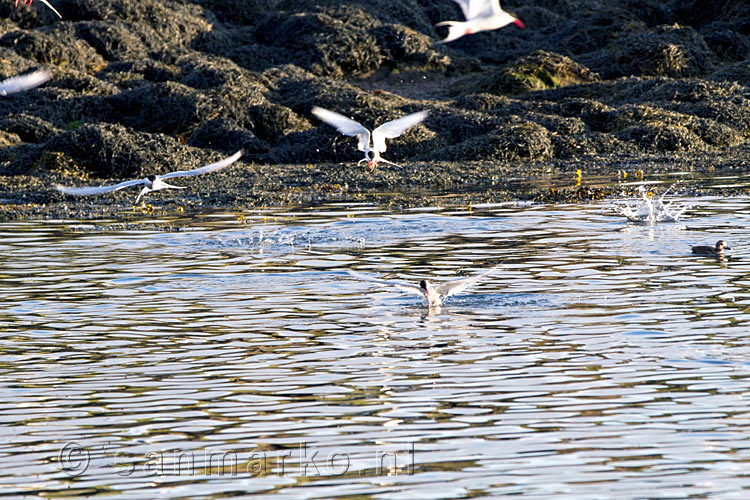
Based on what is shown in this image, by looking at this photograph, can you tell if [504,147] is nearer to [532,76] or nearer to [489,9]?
[532,76]

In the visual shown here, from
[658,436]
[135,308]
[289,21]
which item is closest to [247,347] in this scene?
[135,308]

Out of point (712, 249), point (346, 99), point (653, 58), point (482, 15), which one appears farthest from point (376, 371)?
point (653, 58)

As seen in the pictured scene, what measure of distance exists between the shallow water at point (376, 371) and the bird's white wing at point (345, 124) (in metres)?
1.55

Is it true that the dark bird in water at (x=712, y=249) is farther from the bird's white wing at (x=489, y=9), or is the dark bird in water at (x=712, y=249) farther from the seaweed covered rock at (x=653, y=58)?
the seaweed covered rock at (x=653, y=58)

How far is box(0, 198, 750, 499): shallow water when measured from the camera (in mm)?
5922

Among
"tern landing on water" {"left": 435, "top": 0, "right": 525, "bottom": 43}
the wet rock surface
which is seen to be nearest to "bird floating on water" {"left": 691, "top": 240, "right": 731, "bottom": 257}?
"tern landing on water" {"left": 435, "top": 0, "right": 525, "bottom": 43}

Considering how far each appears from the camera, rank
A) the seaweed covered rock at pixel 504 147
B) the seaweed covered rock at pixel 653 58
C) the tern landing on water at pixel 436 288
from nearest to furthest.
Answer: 1. the tern landing on water at pixel 436 288
2. the seaweed covered rock at pixel 504 147
3. the seaweed covered rock at pixel 653 58

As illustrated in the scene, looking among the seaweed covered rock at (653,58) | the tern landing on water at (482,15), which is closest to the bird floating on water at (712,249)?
the tern landing on water at (482,15)

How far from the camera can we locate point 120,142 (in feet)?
74.3

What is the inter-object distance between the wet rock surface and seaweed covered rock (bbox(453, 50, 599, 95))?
6cm

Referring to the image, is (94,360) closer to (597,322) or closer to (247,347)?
(247,347)

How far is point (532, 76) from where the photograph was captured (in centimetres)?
3156

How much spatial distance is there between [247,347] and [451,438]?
2.90m

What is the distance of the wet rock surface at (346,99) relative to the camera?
22.1 metres
